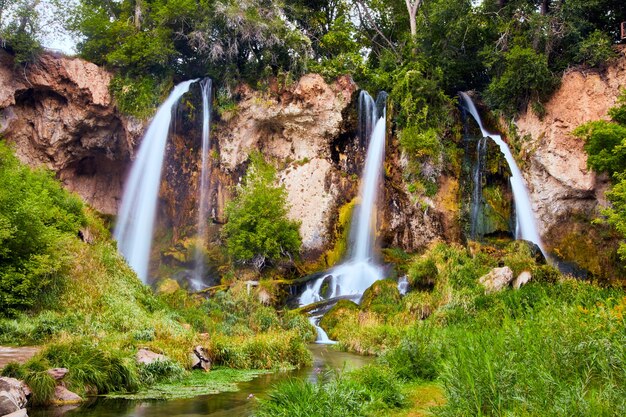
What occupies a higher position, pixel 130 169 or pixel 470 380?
pixel 130 169

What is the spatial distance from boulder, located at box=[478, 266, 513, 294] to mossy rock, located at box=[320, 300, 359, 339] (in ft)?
15.9

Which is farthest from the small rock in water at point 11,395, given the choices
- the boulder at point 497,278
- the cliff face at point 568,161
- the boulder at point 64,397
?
the cliff face at point 568,161

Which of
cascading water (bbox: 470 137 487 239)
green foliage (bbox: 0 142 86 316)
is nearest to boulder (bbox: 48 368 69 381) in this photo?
green foliage (bbox: 0 142 86 316)

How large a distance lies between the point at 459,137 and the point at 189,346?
23.5 metres

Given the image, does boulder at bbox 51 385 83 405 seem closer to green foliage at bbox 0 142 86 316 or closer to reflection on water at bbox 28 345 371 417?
reflection on water at bbox 28 345 371 417

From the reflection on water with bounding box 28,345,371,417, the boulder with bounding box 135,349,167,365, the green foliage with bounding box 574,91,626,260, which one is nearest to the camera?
the reflection on water with bounding box 28,345,371,417

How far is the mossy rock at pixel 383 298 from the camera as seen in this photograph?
19969 mm

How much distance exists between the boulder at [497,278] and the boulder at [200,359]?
10.9 metres

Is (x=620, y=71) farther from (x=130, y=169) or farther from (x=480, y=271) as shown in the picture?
(x=130, y=169)

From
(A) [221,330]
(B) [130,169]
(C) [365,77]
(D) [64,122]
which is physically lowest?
(A) [221,330]

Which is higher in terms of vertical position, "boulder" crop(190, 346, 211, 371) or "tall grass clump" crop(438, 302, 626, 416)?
"tall grass clump" crop(438, 302, 626, 416)

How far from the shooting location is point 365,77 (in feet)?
115

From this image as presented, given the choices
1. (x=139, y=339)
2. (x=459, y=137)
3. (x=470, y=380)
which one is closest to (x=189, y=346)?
(x=139, y=339)

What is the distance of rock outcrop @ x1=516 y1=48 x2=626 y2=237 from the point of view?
1104 inches
